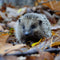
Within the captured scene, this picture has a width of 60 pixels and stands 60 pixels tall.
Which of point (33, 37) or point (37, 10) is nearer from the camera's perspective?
point (33, 37)

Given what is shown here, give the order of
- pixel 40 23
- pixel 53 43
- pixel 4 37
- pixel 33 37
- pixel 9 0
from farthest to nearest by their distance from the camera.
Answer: pixel 9 0
pixel 40 23
pixel 33 37
pixel 4 37
pixel 53 43

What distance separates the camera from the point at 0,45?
3205 mm

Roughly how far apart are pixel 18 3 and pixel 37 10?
18.6 feet

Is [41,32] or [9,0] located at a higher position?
A: [9,0]

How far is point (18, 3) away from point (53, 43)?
41.7 ft

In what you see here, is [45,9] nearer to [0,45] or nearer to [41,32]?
[41,32]

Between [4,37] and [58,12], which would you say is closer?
[4,37]

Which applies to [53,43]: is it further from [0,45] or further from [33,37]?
[33,37]

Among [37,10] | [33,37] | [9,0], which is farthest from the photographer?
[9,0]

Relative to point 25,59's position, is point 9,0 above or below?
above

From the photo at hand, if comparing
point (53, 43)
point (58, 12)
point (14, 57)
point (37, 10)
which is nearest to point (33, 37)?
point (53, 43)

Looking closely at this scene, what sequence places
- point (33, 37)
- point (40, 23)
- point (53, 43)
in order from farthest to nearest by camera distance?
point (40, 23)
point (33, 37)
point (53, 43)

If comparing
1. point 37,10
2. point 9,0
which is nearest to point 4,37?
point 37,10

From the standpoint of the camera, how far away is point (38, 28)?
498 centimetres
